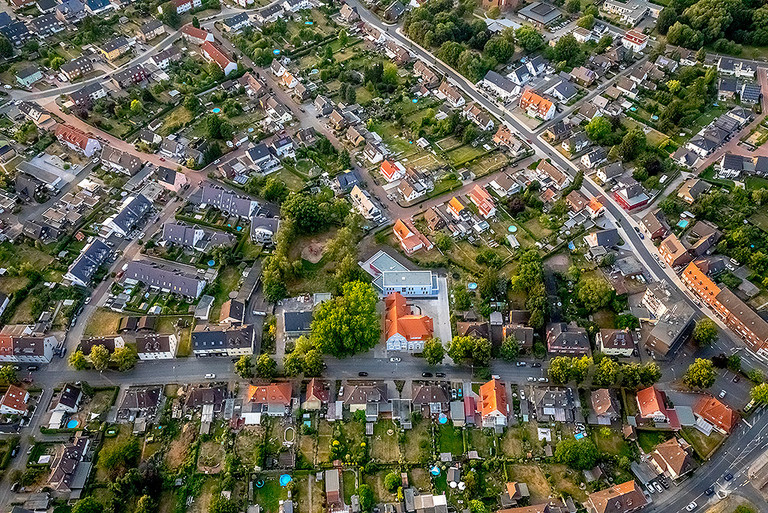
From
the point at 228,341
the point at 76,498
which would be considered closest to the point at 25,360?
the point at 76,498

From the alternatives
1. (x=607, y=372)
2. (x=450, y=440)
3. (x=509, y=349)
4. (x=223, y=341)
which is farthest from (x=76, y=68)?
(x=607, y=372)

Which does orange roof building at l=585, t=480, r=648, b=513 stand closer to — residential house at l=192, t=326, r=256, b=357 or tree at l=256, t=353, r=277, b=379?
tree at l=256, t=353, r=277, b=379

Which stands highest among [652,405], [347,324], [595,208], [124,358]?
[595,208]

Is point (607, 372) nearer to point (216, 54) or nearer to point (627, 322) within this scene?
point (627, 322)

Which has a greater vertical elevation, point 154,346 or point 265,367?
point 265,367

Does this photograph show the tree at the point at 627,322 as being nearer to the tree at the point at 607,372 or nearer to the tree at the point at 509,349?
the tree at the point at 607,372

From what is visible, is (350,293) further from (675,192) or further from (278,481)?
(675,192)

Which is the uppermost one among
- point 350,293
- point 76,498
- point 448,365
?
point 350,293

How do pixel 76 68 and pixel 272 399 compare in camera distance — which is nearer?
pixel 272 399
